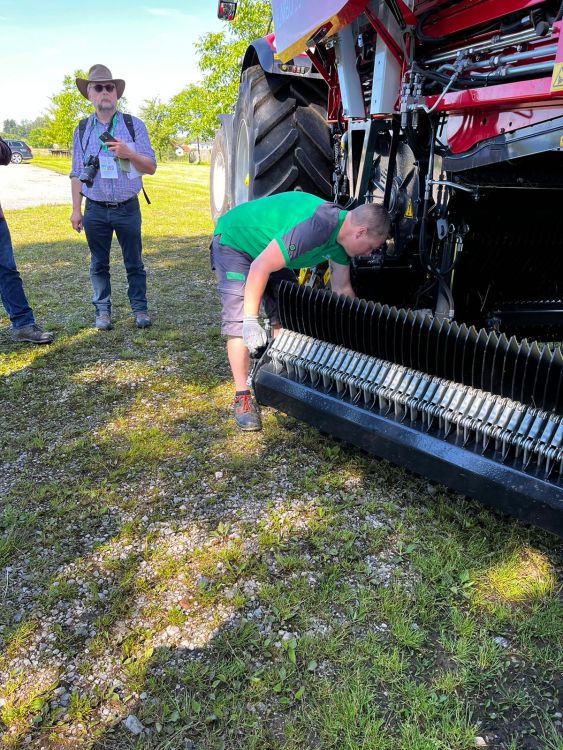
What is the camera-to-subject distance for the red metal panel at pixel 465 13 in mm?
2090

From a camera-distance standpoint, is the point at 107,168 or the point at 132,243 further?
the point at 132,243

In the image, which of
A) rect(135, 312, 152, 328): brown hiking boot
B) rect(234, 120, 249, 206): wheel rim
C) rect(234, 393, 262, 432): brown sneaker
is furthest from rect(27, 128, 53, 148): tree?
rect(234, 393, 262, 432): brown sneaker

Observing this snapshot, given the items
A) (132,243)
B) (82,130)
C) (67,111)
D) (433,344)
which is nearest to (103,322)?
(132,243)

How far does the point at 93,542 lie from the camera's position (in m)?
2.27

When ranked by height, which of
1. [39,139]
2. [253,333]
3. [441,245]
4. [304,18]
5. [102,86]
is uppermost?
[39,139]

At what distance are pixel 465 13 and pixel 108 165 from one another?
2665mm

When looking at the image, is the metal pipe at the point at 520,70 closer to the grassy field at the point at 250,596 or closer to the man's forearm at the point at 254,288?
the man's forearm at the point at 254,288

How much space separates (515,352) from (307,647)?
3.82 ft

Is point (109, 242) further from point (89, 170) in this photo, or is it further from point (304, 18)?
point (304, 18)

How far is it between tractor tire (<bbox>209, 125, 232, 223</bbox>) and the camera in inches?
67.5

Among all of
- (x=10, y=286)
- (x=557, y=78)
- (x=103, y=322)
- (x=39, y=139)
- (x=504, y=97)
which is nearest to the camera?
(x=557, y=78)

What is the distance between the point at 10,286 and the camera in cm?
418

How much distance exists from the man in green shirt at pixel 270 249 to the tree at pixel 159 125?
44.0 metres

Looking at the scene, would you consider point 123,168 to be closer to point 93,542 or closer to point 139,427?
point 139,427
